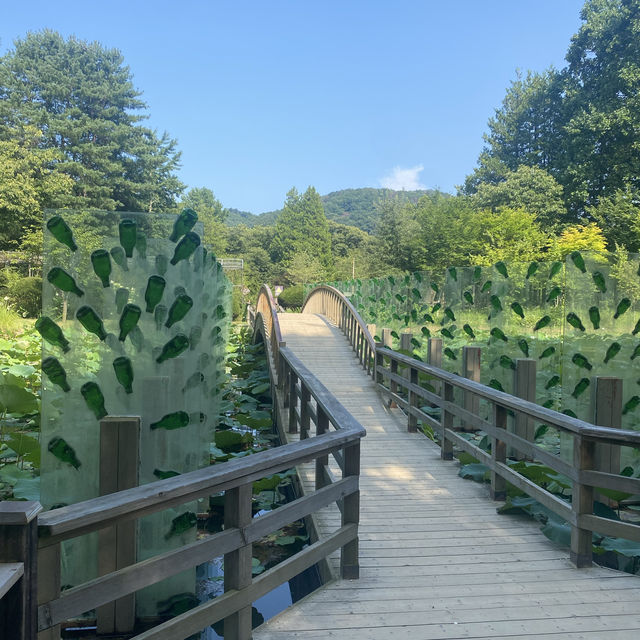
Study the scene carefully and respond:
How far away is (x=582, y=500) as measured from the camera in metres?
3.06

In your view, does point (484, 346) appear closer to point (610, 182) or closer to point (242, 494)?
point (242, 494)

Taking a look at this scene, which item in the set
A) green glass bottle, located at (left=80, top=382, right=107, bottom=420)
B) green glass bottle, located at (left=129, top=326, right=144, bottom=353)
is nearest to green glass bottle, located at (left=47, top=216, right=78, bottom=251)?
green glass bottle, located at (left=129, top=326, right=144, bottom=353)

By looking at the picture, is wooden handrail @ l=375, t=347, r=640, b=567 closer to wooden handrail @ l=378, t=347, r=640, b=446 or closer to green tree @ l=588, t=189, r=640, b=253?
wooden handrail @ l=378, t=347, r=640, b=446

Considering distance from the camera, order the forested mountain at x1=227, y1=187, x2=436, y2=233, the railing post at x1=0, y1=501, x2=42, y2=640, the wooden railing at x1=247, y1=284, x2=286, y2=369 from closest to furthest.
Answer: the railing post at x1=0, y1=501, x2=42, y2=640
the wooden railing at x1=247, y1=284, x2=286, y2=369
the forested mountain at x1=227, y1=187, x2=436, y2=233

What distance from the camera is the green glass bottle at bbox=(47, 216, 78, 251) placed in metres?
2.77

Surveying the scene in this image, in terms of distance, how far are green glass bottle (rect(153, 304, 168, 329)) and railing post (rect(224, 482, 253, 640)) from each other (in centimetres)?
A: 118

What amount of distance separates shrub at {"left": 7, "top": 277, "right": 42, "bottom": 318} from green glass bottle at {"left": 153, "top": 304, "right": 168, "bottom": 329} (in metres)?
17.9

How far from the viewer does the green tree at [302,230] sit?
57.9 meters

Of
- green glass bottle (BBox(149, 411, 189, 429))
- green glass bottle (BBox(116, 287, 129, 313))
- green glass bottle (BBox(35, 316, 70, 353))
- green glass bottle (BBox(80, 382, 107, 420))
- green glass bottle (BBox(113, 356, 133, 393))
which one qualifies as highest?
green glass bottle (BBox(116, 287, 129, 313))

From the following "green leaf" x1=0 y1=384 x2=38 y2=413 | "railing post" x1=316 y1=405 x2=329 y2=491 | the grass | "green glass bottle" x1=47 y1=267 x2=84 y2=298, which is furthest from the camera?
the grass

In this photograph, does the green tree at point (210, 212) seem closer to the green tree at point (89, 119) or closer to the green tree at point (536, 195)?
the green tree at point (89, 119)

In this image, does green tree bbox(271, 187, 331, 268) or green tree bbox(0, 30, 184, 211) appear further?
green tree bbox(271, 187, 331, 268)

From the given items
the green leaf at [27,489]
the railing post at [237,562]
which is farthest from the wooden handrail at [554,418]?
the green leaf at [27,489]

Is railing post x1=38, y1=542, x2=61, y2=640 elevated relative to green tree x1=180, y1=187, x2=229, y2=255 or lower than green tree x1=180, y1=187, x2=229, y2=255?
lower
